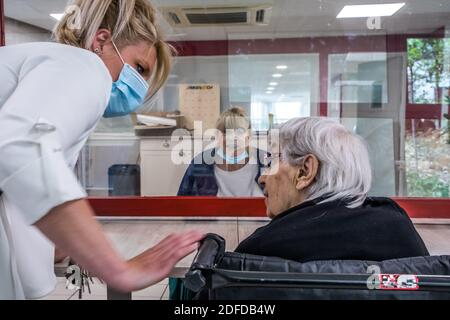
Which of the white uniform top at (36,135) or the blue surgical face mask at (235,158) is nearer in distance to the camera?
the white uniform top at (36,135)

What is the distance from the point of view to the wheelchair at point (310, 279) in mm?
748

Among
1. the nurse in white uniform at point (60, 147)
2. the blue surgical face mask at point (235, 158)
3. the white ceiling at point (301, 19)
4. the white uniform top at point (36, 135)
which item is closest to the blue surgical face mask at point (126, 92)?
the nurse in white uniform at point (60, 147)

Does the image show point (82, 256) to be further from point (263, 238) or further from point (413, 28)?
point (413, 28)

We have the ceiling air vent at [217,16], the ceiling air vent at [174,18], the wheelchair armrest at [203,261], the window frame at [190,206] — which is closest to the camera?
the wheelchair armrest at [203,261]

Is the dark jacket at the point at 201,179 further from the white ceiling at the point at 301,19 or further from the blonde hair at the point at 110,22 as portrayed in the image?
the blonde hair at the point at 110,22

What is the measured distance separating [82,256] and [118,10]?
0.51 m

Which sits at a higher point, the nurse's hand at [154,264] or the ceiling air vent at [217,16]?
the ceiling air vent at [217,16]

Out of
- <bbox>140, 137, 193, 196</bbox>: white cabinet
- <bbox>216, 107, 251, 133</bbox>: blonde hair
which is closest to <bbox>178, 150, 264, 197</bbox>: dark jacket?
<bbox>140, 137, 193, 196</bbox>: white cabinet

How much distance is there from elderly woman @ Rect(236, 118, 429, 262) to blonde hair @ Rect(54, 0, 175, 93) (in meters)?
0.50

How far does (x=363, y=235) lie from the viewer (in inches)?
38.0

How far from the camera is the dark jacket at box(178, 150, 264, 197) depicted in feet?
6.96

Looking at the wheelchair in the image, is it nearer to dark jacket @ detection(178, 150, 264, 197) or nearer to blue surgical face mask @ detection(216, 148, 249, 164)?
dark jacket @ detection(178, 150, 264, 197)

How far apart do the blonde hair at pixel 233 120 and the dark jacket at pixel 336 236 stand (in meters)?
2.13

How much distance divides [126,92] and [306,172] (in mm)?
516
